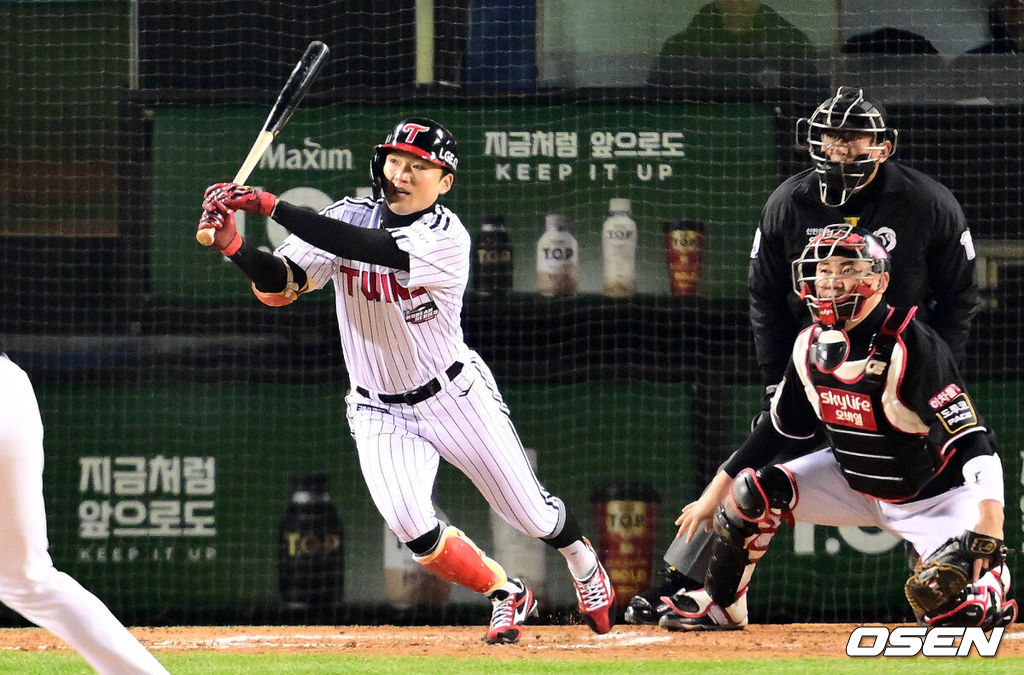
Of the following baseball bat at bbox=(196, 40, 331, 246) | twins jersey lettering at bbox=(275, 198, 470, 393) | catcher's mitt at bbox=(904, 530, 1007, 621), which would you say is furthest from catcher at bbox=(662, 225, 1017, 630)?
baseball bat at bbox=(196, 40, 331, 246)

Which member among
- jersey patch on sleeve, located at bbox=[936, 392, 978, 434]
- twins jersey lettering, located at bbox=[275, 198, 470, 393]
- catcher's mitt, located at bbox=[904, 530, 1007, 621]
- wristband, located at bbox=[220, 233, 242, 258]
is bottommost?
catcher's mitt, located at bbox=[904, 530, 1007, 621]

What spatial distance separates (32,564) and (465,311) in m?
3.06

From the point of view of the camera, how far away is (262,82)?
6.22m

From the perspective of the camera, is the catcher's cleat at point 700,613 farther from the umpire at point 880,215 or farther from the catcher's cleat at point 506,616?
the umpire at point 880,215

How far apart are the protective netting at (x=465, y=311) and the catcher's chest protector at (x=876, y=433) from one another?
153 cm

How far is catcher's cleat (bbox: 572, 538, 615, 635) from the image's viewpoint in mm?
5270

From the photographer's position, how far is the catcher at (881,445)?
4262mm

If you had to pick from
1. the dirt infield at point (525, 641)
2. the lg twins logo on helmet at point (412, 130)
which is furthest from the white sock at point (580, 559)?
the lg twins logo on helmet at point (412, 130)

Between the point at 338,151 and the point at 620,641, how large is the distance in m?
2.19

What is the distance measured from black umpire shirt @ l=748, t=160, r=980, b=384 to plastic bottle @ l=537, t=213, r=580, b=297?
4.01ft

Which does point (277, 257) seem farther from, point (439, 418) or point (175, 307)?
point (175, 307)

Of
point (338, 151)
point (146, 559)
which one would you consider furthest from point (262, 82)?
point (146, 559)

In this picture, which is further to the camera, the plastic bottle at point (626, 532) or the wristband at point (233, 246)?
the plastic bottle at point (626, 532)

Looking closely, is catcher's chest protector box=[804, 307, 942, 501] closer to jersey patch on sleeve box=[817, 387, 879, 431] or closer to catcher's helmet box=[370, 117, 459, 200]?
jersey patch on sleeve box=[817, 387, 879, 431]
